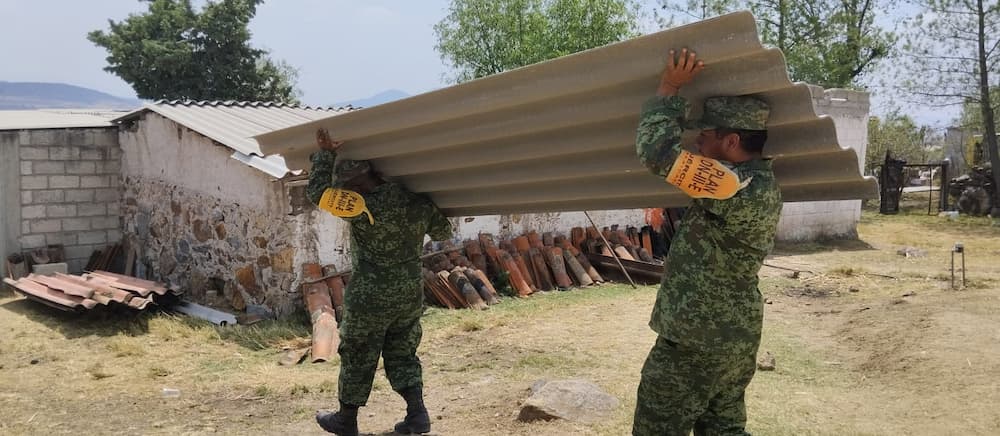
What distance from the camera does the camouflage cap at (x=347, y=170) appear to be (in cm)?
419

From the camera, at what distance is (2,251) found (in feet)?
33.0

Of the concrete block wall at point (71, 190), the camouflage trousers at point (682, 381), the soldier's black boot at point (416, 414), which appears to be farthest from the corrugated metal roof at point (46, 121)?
the camouflage trousers at point (682, 381)

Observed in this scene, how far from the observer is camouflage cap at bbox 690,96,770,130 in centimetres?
270

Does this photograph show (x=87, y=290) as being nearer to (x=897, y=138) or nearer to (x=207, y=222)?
(x=207, y=222)

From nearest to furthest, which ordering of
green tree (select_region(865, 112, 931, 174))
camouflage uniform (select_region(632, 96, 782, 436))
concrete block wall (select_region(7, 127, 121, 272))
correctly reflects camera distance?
camouflage uniform (select_region(632, 96, 782, 436))
concrete block wall (select_region(7, 127, 121, 272))
green tree (select_region(865, 112, 931, 174))

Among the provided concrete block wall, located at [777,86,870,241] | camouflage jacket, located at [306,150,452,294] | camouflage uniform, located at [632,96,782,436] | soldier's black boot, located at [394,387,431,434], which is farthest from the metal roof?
concrete block wall, located at [777,86,870,241]

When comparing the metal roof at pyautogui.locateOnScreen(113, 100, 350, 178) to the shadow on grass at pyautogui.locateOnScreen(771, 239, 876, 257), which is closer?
the metal roof at pyautogui.locateOnScreen(113, 100, 350, 178)

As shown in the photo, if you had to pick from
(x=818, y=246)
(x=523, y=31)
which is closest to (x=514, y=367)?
(x=818, y=246)

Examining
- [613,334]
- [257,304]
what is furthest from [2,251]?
[613,334]

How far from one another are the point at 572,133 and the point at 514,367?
326cm

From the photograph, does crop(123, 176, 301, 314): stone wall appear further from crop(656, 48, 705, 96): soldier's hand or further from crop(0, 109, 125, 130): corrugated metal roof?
crop(656, 48, 705, 96): soldier's hand

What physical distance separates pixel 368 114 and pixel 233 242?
5312 millimetres

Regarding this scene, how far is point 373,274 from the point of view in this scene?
4254 millimetres

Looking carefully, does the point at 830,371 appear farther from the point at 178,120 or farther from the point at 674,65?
the point at 178,120
